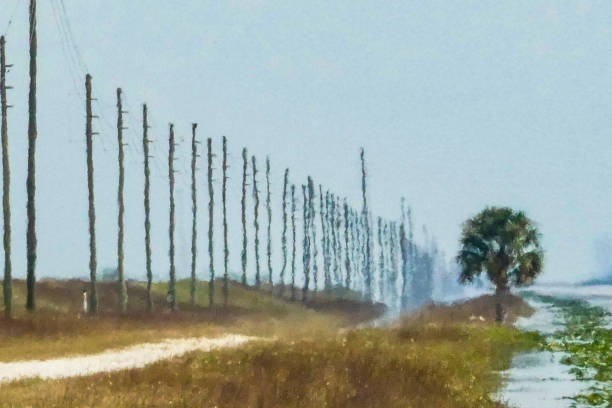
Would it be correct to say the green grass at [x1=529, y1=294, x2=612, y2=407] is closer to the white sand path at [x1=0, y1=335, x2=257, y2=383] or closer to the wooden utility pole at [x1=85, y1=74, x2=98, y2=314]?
the white sand path at [x1=0, y1=335, x2=257, y2=383]

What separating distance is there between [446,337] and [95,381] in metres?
26.8

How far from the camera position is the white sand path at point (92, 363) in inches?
959

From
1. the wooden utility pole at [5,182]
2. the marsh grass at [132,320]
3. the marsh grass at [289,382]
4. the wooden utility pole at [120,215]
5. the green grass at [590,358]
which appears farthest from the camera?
the wooden utility pole at [120,215]

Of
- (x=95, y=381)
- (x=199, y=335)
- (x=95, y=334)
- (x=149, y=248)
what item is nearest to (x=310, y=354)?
(x=95, y=381)

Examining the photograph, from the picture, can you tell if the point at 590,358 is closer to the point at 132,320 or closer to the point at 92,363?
the point at 132,320

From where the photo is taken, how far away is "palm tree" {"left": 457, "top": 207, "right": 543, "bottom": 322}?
64.9 meters

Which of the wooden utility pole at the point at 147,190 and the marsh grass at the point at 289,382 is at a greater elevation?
the wooden utility pole at the point at 147,190

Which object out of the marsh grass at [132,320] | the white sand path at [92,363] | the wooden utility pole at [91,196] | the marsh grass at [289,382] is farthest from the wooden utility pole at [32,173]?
the marsh grass at [289,382]

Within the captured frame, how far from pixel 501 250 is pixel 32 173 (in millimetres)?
32610

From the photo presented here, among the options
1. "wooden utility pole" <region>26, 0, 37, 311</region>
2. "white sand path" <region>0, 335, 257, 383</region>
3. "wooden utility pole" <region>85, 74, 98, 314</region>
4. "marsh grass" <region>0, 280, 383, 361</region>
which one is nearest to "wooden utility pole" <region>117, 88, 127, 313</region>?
"marsh grass" <region>0, 280, 383, 361</region>

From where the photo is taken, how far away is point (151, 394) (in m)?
18.8

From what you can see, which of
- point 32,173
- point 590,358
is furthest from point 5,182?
point 590,358

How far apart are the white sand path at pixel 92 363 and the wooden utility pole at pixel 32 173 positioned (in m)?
9.59

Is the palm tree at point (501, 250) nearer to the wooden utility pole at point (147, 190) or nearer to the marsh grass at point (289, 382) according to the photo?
the wooden utility pole at point (147, 190)
